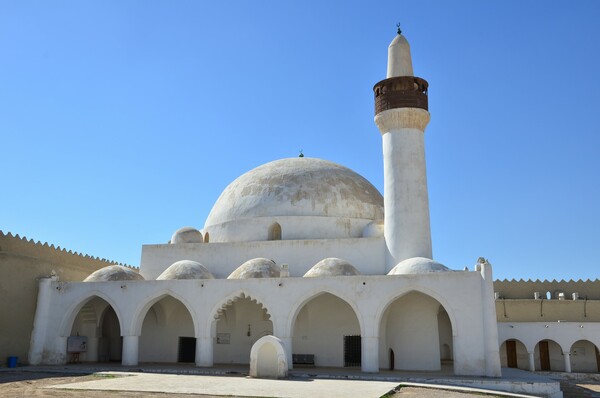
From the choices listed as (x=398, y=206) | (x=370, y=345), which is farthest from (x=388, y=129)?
(x=370, y=345)

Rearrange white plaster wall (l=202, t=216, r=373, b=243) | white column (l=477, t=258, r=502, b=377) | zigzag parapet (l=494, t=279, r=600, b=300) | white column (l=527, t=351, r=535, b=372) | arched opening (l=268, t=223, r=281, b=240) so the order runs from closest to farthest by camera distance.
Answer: white column (l=477, t=258, r=502, b=377)
white plaster wall (l=202, t=216, r=373, b=243)
arched opening (l=268, t=223, r=281, b=240)
white column (l=527, t=351, r=535, b=372)
zigzag parapet (l=494, t=279, r=600, b=300)

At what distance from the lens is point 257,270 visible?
65.8 ft

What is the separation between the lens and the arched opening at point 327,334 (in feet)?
66.2

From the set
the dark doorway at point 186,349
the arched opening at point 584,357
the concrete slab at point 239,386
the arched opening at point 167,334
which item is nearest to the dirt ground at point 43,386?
the concrete slab at point 239,386

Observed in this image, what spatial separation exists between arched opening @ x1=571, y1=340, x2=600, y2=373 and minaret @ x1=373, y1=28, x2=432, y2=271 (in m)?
9.20

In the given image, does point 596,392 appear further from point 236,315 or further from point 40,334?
point 40,334

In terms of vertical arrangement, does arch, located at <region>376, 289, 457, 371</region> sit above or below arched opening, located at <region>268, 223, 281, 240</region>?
below

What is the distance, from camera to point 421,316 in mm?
19422

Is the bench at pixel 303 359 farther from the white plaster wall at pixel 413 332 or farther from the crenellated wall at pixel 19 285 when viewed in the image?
the crenellated wall at pixel 19 285

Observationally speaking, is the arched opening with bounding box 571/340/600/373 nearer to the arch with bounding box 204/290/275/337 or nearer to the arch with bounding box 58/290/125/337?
the arch with bounding box 204/290/275/337

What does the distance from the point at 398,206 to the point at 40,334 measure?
13.6 m

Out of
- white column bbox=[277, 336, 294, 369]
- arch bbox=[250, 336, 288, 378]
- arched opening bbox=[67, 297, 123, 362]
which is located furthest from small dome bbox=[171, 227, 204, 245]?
arch bbox=[250, 336, 288, 378]

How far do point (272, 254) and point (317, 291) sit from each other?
4.20 metres

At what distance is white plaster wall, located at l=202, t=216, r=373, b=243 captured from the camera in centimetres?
2319
